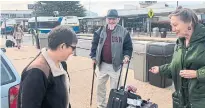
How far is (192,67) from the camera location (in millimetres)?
2842

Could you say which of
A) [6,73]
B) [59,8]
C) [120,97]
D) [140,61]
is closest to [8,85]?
[6,73]

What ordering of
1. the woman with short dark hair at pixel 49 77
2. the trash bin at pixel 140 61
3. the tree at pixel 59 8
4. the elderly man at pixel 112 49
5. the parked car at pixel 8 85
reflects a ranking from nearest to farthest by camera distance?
the woman with short dark hair at pixel 49 77 → the parked car at pixel 8 85 → the elderly man at pixel 112 49 → the trash bin at pixel 140 61 → the tree at pixel 59 8

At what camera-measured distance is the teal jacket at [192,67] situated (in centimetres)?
278

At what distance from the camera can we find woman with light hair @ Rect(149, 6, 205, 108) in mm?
2782

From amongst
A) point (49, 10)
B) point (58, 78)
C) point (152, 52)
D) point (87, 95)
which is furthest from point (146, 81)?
point (49, 10)

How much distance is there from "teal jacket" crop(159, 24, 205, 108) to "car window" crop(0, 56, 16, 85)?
189cm

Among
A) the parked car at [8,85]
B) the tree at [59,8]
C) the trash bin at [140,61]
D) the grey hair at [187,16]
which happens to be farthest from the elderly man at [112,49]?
the tree at [59,8]

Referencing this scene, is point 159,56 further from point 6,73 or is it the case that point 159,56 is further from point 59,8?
point 59,8

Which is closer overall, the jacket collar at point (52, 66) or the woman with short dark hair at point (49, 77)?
the woman with short dark hair at point (49, 77)

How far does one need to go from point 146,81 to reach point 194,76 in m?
4.40

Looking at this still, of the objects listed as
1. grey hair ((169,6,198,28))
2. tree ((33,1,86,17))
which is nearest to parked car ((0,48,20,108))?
grey hair ((169,6,198,28))

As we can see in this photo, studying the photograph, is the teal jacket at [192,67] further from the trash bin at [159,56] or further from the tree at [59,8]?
the tree at [59,8]

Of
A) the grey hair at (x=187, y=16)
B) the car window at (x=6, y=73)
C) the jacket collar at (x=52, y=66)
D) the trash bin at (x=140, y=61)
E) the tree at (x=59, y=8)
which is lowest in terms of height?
the trash bin at (x=140, y=61)

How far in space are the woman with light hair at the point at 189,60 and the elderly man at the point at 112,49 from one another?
1.78 m
